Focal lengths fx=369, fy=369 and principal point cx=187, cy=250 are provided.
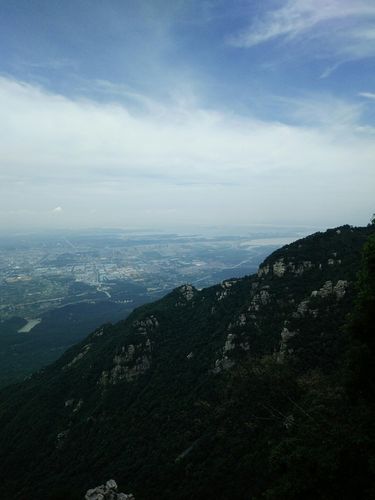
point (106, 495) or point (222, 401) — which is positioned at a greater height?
point (222, 401)

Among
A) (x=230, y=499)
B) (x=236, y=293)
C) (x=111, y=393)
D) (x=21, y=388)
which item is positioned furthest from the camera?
(x=21, y=388)

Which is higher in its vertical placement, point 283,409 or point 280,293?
point 280,293

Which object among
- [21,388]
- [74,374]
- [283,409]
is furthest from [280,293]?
[21,388]

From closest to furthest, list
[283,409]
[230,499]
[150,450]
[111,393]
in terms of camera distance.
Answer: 1. [230,499]
2. [283,409]
3. [150,450]
4. [111,393]

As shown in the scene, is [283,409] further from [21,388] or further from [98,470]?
Answer: [21,388]

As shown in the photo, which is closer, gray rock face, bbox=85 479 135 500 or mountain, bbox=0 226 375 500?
mountain, bbox=0 226 375 500

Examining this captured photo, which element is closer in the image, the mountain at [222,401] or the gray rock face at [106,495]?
the mountain at [222,401]

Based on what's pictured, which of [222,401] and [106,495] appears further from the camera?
[222,401]

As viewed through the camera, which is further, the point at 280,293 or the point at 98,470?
the point at 280,293
